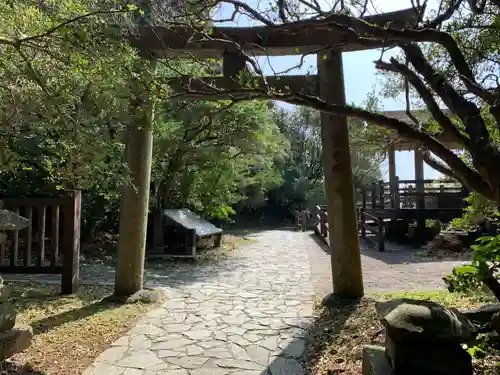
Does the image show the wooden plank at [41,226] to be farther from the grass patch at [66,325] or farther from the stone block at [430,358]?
the stone block at [430,358]

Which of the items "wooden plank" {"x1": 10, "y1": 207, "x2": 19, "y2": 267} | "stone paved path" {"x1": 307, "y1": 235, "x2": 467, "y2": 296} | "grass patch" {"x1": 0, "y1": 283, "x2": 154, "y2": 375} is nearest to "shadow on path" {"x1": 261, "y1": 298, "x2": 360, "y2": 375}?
"stone paved path" {"x1": 307, "y1": 235, "x2": 467, "y2": 296}

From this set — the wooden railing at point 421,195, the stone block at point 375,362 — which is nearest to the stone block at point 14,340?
the stone block at point 375,362

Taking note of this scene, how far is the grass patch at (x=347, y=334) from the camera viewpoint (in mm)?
3129

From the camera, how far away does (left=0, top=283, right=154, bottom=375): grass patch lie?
316 cm

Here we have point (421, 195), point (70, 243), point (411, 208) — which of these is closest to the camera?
point (70, 243)

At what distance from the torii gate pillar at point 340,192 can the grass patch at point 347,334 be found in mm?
300

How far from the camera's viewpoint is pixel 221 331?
405 centimetres

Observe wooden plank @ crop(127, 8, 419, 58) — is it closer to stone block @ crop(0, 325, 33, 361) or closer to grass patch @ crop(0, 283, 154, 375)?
grass patch @ crop(0, 283, 154, 375)

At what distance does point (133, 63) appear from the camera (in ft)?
10.3

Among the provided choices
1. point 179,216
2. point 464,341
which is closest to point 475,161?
point 464,341

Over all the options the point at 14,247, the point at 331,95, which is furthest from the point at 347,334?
the point at 14,247

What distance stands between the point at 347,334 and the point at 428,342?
5.37 ft

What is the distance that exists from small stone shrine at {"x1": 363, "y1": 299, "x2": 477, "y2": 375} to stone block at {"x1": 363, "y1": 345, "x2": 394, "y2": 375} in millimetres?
37

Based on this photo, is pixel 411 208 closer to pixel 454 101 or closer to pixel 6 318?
pixel 454 101
